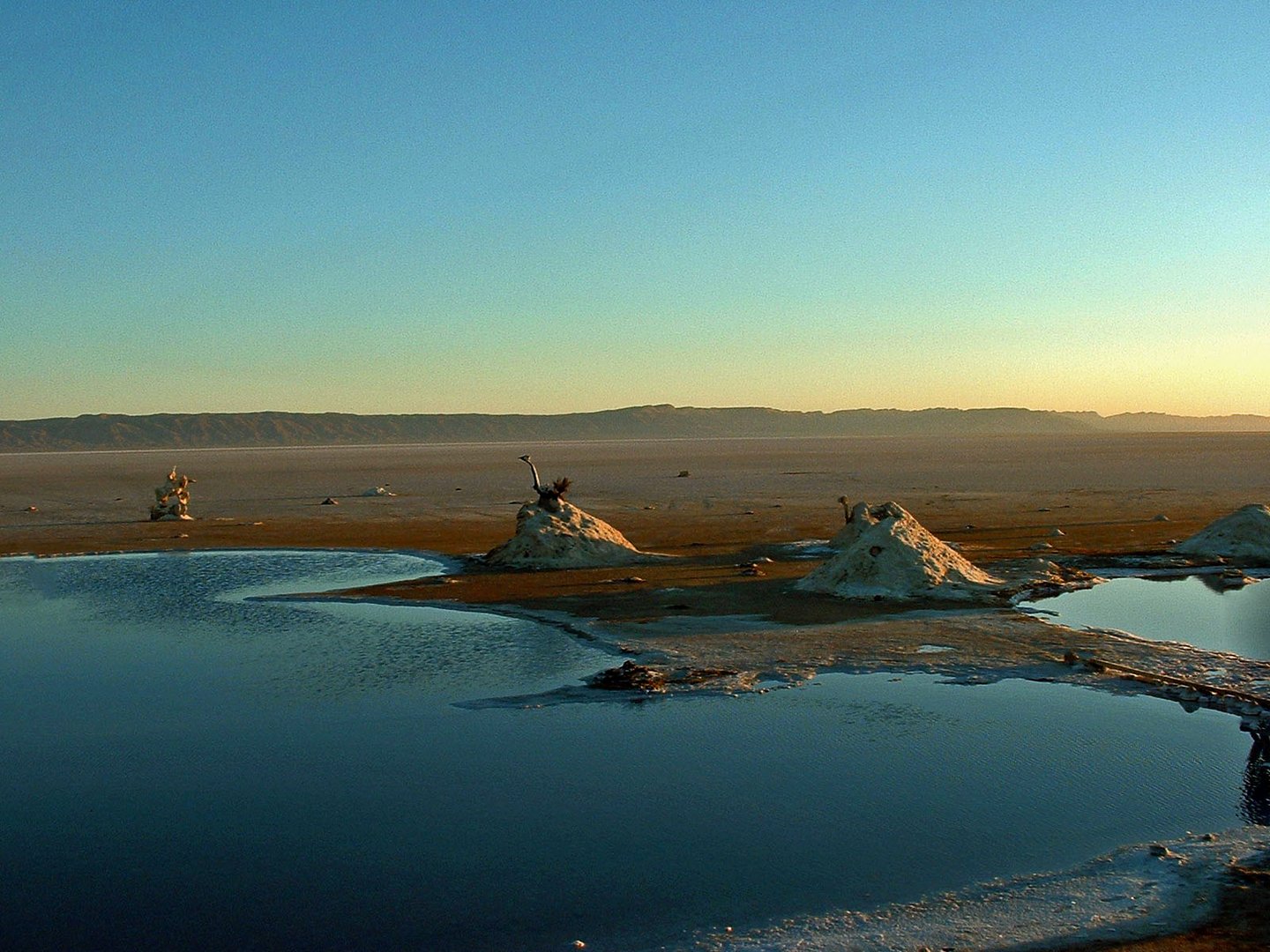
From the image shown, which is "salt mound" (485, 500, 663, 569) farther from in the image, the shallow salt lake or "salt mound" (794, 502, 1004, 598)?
the shallow salt lake

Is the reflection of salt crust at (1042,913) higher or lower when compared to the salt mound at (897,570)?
lower

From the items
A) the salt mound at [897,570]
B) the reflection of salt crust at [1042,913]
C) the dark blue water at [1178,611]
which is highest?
the salt mound at [897,570]

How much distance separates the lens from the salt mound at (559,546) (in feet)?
71.8

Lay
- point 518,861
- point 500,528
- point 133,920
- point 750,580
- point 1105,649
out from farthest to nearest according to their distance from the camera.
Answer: point 500,528 < point 750,580 < point 1105,649 < point 518,861 < point 133,920

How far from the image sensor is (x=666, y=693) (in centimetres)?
1166

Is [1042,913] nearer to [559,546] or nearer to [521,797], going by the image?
[521,797]

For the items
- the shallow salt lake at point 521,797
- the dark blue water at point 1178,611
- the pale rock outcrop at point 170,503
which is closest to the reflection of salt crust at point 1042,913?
the shallow salt lake at point 521,797

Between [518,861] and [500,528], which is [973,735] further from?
[500,528]

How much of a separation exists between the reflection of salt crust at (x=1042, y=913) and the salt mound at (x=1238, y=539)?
1578 centimetres

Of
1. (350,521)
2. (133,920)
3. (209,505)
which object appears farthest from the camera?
(209,505)

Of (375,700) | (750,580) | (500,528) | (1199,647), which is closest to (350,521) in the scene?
(500,528)

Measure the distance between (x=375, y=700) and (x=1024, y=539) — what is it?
58.4ft

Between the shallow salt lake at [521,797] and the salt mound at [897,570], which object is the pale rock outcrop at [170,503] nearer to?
the shallow salt lake at [521,797]

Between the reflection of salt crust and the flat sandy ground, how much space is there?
28 centimetres
